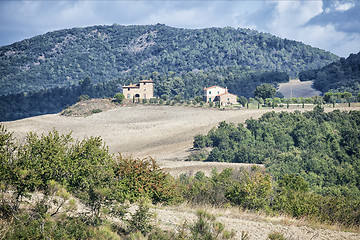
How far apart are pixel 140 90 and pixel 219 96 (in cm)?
2032

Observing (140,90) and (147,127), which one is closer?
(147,127)

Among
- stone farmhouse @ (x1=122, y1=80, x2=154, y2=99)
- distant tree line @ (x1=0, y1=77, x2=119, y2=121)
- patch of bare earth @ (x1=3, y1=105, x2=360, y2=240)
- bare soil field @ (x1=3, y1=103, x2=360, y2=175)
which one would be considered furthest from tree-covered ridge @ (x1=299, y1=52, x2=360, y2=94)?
distant tree line @ (x1=0, y1=77, x2=119, y2=121)

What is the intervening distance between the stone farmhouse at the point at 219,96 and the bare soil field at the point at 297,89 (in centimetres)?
2248

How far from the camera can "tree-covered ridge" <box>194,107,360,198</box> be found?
137 feet

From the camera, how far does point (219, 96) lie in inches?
3462

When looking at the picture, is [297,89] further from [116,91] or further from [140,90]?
[116,91]

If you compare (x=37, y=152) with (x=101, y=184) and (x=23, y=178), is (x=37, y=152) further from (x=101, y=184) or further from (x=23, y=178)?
(x=101, y=184)

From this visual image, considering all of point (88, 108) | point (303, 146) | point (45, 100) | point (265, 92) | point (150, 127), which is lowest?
point (303, 146)

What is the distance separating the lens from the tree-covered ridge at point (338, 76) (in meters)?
106

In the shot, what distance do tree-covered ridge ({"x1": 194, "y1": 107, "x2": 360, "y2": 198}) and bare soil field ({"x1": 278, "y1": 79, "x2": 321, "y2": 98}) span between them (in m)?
47.4

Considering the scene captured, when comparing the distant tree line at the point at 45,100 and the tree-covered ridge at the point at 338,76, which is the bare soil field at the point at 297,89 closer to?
the tree-covered ridge at the point at 338,76

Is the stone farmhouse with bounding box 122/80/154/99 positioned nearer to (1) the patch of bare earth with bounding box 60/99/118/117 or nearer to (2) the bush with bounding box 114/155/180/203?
(1) the patch of bare earth with bounding box 60/99/118/117

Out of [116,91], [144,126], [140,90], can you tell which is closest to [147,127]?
[144,126]

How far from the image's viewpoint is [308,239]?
17.4 m
